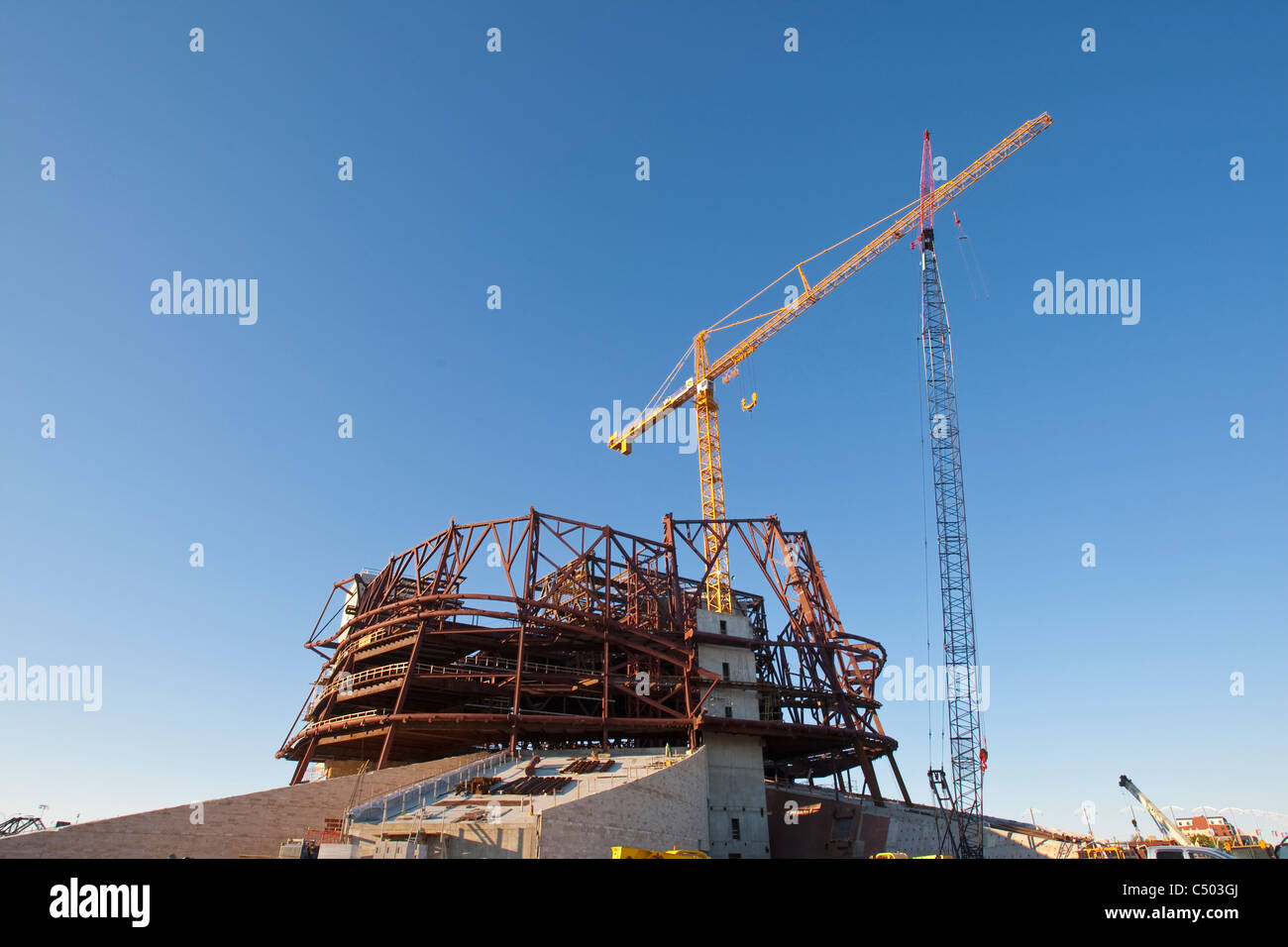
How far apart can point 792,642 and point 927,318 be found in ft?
119

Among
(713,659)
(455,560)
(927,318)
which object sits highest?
(927,318)

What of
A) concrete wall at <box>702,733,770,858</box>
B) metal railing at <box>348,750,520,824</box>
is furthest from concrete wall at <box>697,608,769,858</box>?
metal railing at <box>348,750,520,824</box>

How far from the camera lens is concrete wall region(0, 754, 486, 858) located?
40719 millimetres

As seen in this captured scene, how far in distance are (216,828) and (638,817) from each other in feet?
78.2

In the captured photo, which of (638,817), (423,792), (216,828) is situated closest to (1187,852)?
(638,817)

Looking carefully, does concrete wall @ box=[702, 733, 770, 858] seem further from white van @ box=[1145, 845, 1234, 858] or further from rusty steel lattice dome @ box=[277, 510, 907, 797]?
white van @ box=[1145, 845, 1234, 858]

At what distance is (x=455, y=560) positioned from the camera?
219ft

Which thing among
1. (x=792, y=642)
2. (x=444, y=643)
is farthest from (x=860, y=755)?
(x=444, y=643)

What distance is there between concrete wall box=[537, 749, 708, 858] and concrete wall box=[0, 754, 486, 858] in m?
16.6

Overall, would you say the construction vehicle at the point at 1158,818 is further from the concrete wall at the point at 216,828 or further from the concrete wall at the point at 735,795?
the concrete wall at the point at 216,828

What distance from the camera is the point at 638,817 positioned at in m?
48.4
